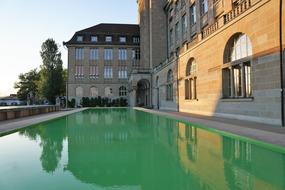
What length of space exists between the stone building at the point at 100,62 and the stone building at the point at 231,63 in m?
24.4

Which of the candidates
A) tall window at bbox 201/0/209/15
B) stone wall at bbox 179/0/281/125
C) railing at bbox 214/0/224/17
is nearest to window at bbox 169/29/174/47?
tall window at bbox 201/0/209/15

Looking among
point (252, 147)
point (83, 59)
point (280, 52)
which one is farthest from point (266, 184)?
point (83, 59)

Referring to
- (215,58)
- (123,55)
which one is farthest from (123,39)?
(215,58)

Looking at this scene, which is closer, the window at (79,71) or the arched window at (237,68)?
the arched window at (237,68)

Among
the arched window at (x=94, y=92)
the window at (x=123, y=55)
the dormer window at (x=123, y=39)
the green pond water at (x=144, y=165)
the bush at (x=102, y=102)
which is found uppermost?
the dormer window at (x=123, y=39)

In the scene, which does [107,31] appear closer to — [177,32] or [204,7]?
[177,32]

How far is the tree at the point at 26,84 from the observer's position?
266 feet

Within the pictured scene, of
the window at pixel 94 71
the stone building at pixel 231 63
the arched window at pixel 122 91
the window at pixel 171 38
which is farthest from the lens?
the arched window at pixel 122 91

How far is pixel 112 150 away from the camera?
25.6 ft

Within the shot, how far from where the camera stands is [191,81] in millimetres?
24688

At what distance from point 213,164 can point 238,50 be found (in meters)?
11.9

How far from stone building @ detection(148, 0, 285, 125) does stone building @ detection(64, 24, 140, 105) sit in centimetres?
2441

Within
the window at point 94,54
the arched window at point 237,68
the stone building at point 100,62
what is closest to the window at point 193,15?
the arched window at point 237,68

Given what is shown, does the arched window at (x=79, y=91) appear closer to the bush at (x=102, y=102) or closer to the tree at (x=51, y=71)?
the bush at (x=102, y=102)
